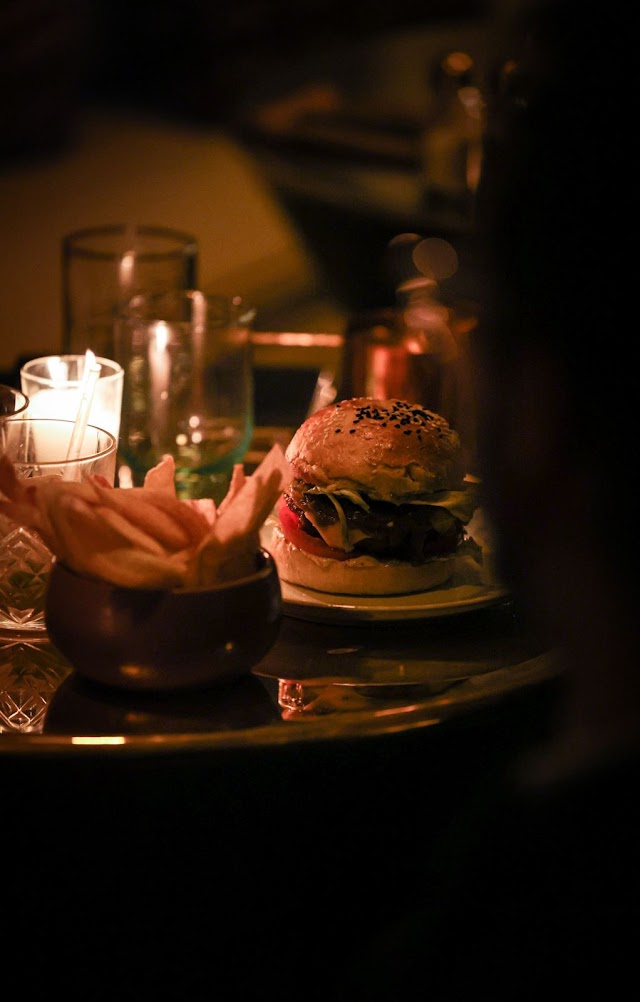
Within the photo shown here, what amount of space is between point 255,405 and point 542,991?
1.06 meters

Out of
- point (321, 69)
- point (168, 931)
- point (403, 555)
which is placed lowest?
point (168, 931)

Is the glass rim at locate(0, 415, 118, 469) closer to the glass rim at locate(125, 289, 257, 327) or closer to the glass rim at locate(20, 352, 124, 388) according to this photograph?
the glass rim at locate(20, 352, 124, 388)

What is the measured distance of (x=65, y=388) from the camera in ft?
4.53

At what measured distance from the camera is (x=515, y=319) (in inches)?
57.4

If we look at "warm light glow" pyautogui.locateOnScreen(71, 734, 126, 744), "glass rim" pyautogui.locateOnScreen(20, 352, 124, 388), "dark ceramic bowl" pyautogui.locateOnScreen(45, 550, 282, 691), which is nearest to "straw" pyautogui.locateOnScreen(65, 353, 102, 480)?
"glass rim" pyautogui.locateOnScreen(20, 352, 124, 388)

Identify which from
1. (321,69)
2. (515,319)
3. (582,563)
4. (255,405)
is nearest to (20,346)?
(255,405)

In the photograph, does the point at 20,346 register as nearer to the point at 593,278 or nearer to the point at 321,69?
the point at 321,69

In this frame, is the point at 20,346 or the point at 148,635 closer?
the point at 148,635

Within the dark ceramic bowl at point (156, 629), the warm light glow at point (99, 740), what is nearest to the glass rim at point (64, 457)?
the dark ceramic bowl at point (156, 629)

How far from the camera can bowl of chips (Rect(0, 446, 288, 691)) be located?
1.02 m

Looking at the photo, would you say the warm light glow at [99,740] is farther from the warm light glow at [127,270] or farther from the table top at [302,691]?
the warm light glow at [127,270]

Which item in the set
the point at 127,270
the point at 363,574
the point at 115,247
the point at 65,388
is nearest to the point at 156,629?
the point at 363,574

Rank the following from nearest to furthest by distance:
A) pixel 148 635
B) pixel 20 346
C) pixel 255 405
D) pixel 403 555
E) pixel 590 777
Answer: pixel 148 635 → pixel 590 777 → pixel 403 555 → pixel 255 405 → pixel 20 346

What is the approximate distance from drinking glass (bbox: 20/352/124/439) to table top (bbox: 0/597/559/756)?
306 millimetres
